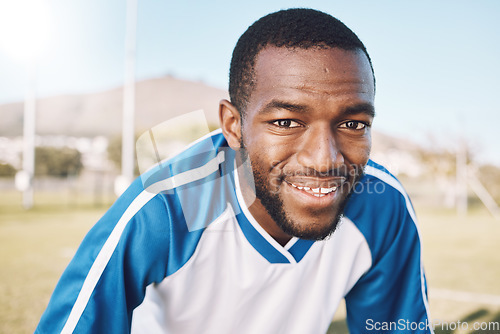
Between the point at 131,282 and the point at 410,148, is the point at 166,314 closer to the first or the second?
the point at 131,282

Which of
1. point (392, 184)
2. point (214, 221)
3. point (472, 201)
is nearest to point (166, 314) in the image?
point (214, 221)

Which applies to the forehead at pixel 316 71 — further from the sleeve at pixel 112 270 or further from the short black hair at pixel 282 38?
the sleeve at pixel 112 270

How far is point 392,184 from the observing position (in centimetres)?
201

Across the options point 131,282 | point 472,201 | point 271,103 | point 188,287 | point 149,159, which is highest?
point 271,103

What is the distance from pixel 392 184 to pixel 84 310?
152cm

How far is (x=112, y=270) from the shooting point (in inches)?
53.1

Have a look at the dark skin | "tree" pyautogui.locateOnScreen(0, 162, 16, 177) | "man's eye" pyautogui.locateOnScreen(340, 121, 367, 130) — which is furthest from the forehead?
"tree" pyautogui.locateOnScreen(0, 162, 16, 177)

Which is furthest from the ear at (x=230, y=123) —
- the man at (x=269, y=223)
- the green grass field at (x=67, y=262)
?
the green grass field at (x=67, y=262)

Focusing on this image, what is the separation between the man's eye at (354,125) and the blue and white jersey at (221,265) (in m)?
0.44

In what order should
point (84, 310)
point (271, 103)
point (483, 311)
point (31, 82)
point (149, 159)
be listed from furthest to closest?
point (31, 82)
point (483, 311)
point (149, 159)
point (271, 103)
point (84, 310)

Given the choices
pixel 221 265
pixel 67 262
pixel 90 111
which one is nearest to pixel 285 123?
pixel 221 265

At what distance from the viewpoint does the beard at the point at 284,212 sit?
157 cm

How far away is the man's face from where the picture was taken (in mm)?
1417

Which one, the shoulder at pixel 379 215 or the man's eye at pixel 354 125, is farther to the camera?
the shoulder at pixel 379 215
